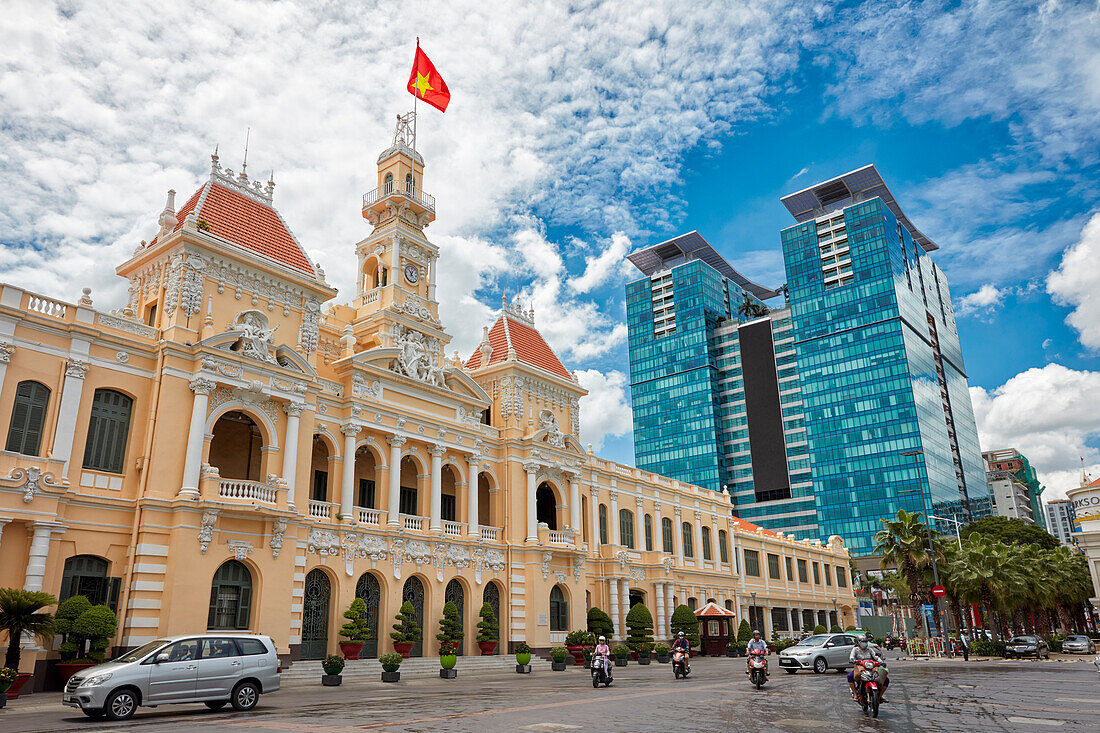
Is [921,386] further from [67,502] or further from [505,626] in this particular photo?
[67,502]

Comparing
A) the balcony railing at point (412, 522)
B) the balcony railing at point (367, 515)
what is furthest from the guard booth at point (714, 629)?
the balcony railing at point (367, 515)

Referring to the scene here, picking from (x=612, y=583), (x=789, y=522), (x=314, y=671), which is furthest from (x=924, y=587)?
(x=789, y=522)

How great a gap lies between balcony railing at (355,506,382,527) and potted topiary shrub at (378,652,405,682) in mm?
7228

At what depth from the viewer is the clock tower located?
38.4 metres

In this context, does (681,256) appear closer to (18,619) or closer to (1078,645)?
(1078,645)

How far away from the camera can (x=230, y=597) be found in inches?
1072

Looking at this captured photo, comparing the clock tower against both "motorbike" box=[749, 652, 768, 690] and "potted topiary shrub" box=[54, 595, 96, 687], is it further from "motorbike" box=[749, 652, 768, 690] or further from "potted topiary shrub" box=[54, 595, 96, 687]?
"motorbike" box=[749, 652, 768, 690]

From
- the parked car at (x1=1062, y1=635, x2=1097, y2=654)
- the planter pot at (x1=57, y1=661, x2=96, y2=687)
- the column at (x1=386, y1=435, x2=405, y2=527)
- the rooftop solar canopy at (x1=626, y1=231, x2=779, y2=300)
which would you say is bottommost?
the parked car at (x1=1062, y1=635, x2=1097, y2=654)

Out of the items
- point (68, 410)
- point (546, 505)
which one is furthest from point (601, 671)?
point (546, 505)

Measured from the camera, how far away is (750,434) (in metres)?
130

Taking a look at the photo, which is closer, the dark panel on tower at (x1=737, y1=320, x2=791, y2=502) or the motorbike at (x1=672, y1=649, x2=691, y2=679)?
the motorbike at (x1=672, y1=649, x2=691, y2=679)

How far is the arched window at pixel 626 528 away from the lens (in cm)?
4959

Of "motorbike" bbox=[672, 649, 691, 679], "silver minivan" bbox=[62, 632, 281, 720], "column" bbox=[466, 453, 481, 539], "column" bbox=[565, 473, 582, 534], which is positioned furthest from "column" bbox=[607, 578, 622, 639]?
"silver minivan" bbox=[62, 632, 281, 720]

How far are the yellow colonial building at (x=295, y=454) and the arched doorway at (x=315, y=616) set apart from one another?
0.08m
